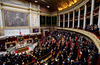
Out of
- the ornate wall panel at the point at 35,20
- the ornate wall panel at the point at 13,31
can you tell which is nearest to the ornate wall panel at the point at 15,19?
the ornate wall panel at the point at 13,31

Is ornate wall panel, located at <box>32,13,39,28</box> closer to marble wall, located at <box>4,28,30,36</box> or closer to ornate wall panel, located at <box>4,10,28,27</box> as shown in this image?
ornate wall panel, located at <box>4,10,28,27</box>

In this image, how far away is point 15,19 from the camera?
15062 mm

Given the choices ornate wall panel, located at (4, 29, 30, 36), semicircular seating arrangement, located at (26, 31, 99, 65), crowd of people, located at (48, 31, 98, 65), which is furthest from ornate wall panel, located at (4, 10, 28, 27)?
crowd of people, located at (48, 31, 98, 65)

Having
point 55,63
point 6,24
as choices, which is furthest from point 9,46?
point 55,63

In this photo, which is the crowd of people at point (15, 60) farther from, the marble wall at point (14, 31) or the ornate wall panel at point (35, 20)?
the ornate wall panel at point (35, 20)

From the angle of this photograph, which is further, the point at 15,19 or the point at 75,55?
the point at 15,19

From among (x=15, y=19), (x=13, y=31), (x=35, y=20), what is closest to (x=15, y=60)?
(x=13, y=31)

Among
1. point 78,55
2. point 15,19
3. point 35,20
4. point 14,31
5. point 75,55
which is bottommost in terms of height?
point 75,55

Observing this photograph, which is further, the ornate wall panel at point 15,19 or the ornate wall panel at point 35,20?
the ornate wall panel at point 35,20

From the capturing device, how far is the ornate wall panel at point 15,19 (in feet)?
45.5

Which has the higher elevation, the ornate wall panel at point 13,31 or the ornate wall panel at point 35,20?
the ornate wall panel at point 35,20

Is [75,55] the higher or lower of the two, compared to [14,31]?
lower

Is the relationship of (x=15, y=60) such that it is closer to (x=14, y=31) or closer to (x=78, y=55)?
(x=78, y=55)

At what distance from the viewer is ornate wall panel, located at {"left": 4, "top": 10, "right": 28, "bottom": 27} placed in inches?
546
